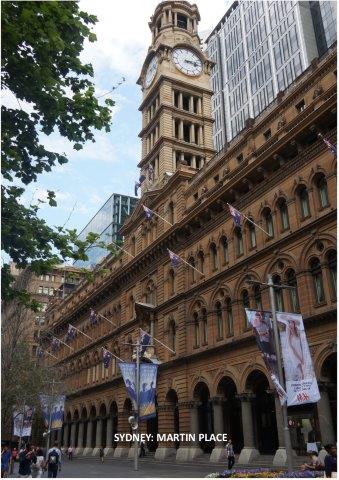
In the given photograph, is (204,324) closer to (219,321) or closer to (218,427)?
(219,321)

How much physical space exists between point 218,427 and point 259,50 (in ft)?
333

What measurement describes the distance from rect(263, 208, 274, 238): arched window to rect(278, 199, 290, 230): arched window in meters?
0.98

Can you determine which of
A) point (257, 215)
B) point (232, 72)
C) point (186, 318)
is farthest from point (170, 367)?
point (232, 72)

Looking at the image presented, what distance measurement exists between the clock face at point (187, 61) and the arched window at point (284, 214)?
39959mm

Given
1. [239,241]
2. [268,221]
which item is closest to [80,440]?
[239,241]

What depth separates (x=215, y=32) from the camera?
137 m

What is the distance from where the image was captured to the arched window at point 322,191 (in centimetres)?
2825

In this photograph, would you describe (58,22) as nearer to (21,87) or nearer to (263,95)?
(21,87)

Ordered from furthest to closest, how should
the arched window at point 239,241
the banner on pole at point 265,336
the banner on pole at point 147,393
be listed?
the arched window at point 239,241 → the banner on pole at point 147,393 → the banner on pole at point 265,336

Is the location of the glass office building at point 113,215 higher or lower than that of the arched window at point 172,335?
higher

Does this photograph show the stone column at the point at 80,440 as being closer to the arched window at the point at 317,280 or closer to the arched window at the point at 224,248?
the arched window at the point at 224,248

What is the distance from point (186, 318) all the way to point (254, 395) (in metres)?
9.79

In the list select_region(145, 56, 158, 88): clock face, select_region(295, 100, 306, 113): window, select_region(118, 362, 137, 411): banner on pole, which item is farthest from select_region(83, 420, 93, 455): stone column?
select_region(145, 56, 158, 88): clock face

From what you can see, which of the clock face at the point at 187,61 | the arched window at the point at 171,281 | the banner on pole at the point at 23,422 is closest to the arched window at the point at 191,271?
the arched window at the point at 171,281
